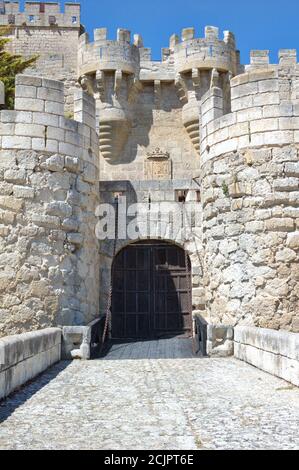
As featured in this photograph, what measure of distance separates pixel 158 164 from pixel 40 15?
7.47 meters

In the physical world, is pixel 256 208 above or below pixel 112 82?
below

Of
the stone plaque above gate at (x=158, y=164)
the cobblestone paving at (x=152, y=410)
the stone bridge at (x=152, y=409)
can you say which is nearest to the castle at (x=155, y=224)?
the stone bridge at (x=152, y=409)

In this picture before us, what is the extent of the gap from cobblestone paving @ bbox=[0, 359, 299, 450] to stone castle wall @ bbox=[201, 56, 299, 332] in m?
1.50

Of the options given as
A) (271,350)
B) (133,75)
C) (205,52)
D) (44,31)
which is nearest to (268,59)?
(205,52)

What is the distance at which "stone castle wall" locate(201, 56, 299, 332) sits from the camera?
7.79m

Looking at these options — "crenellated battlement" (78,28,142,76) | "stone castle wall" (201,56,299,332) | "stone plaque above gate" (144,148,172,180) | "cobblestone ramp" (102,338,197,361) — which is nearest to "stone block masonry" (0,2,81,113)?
"crenellated battlement" (78,28,142,76)

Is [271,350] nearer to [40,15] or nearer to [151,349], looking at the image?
[151,349]

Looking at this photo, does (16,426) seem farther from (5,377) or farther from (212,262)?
(212,262)

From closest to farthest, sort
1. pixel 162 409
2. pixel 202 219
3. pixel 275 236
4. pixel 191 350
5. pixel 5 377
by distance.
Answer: pixel 162 409
pixel 5 377
pixel 275 236
pixel 191 350
pixel 202 219

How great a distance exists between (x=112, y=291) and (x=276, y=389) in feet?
17.8

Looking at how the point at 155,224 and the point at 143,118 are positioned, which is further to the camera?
the point at 143,118

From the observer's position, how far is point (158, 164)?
16797 mm

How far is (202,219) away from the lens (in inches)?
370

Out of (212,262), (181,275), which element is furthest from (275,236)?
(181,275)
